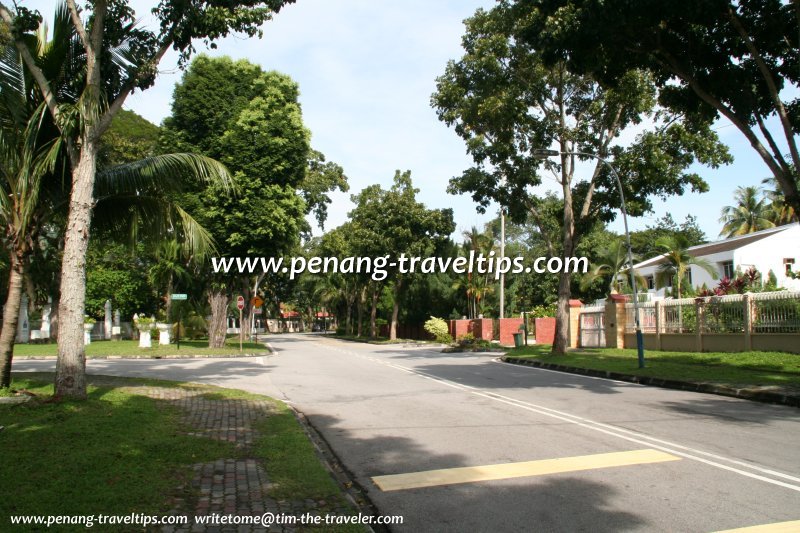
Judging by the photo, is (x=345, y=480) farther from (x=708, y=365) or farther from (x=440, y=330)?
(x=440, y=330)

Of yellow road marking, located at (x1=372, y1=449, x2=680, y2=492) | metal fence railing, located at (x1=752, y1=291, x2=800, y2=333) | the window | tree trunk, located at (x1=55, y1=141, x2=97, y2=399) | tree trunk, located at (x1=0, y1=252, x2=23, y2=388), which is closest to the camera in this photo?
yellow road marking, located at (x1=372, y1=449, x2=680, y2=492)

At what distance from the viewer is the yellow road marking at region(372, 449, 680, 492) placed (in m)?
6.07

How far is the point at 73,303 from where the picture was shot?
9.11m

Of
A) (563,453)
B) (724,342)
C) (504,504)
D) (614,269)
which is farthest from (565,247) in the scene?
(614,269)

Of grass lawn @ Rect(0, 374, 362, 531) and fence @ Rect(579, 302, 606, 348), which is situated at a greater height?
fence @ Rect(579, 302, 606, 348)

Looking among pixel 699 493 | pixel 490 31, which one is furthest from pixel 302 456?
pixel 490 31

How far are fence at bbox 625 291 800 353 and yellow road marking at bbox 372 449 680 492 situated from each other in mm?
14188

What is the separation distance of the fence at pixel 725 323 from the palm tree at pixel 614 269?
18937 millimetres

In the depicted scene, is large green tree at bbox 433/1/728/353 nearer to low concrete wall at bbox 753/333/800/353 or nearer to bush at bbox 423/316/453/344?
low concrete wall at bbox 753/333/800/353

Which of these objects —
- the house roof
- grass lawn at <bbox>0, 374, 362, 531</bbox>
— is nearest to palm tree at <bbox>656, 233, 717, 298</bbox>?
the house roof

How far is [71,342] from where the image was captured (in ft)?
30.1

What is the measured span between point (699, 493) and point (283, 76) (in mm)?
25340

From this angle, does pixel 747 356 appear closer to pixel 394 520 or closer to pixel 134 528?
pixel 394 520

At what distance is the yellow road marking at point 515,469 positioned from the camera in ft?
19.9
